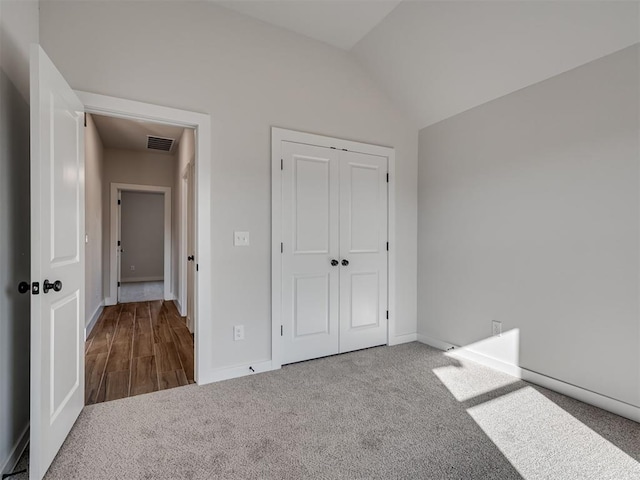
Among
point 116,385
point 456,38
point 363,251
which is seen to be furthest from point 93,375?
point 456,38

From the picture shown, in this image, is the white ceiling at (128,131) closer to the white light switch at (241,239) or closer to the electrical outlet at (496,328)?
the white light switch at (241,239)

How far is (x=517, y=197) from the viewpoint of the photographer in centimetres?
267

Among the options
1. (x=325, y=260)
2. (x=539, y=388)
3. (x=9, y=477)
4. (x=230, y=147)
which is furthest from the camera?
(x=325, y=260)

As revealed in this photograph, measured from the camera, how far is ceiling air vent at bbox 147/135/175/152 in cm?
489

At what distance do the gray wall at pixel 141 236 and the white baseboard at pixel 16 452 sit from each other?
7.13 metres

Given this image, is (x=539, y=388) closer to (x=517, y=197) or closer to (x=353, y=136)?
(x=517, y=197)

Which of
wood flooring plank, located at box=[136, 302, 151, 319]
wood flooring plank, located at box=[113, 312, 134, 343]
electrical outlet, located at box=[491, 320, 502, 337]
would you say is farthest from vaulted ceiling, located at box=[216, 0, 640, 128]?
wood flooring plank, located at box=[136, 302, 151, 319]

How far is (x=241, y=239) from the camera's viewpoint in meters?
2.66

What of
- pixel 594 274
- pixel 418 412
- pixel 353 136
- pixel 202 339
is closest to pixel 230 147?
pixel 353 136

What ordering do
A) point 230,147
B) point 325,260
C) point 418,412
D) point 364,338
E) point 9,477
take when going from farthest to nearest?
point 364,338 → point 325,260 → point 230,147 → point 418,412 → point 9,477

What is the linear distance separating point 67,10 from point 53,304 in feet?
6.28

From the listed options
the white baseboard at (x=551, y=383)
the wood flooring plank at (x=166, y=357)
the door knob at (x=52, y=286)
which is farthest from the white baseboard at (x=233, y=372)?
Result: the white baseboard at (x=551, y=383)

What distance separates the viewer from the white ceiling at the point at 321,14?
2.57 meters

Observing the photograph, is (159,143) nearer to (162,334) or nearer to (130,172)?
(130,172)
